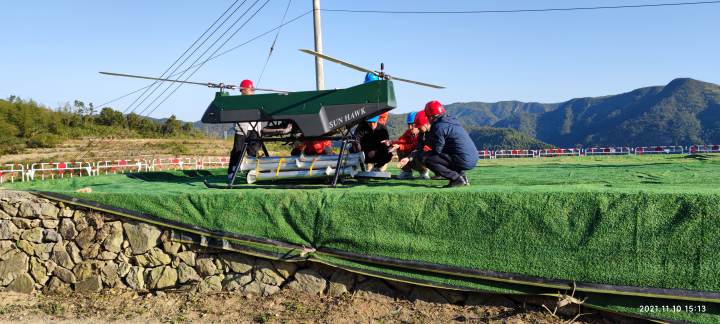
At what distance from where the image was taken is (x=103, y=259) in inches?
252

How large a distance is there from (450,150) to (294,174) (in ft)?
7.34

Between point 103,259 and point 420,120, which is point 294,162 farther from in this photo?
point 103,259

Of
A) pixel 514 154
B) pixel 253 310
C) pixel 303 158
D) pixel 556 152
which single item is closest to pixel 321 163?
pixel 303 158

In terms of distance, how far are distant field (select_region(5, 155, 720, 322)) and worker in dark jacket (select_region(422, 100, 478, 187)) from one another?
1.03 meters

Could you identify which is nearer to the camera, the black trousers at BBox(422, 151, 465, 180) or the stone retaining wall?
the stone retaining wall

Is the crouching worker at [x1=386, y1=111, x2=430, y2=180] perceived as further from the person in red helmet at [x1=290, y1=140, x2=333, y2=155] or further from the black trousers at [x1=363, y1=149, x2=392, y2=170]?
the person in red helmet at [x1=290, y1=140, x2=333, y2=155]

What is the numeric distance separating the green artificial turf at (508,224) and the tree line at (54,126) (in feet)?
106

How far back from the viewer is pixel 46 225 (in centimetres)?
653

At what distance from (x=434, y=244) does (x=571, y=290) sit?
4.16ft

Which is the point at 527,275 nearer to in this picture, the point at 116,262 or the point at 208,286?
the point at 208,286

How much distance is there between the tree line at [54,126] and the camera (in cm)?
3838

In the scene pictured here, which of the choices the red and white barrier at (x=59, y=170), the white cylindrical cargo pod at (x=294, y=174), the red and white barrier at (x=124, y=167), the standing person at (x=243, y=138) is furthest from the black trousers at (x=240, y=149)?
the red and white barrier at (x=124, y=167)

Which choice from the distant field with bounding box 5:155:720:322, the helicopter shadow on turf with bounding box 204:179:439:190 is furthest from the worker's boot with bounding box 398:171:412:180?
the distant field with bounding box 5:155:720:322

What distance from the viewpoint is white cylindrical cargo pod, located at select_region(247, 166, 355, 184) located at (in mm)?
7016
